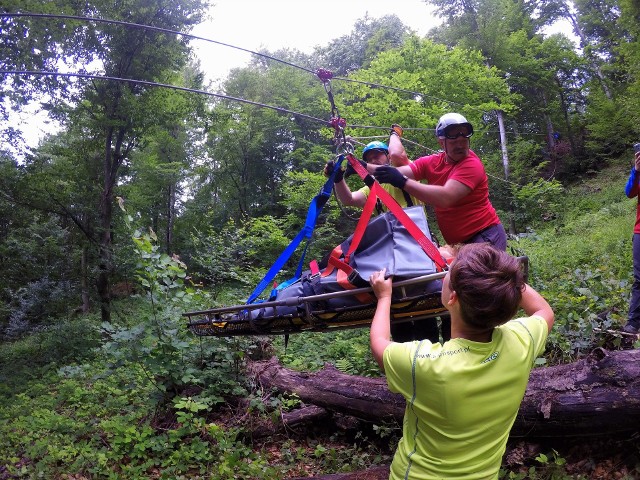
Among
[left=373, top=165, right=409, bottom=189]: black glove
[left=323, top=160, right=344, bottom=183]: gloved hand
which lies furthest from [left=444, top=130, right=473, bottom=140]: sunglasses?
[left=323, top=160, right=344, bottom=183]: gloved hand

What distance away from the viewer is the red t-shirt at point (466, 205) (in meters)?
2.91

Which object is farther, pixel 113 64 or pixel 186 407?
pixel 113 64

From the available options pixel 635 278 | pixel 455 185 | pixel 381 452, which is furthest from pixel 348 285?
pixel 635 278

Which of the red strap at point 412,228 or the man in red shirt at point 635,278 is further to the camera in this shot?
the man in red shirt at point 635,278

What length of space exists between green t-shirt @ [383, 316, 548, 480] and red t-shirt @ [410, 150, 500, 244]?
4.61 feet

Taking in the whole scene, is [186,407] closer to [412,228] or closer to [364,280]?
[364,280]

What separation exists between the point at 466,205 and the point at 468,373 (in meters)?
1.68

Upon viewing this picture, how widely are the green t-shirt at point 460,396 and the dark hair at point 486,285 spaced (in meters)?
0.13

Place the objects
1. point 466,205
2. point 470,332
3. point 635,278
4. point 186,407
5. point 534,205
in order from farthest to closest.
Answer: point 534,205
point 186,407
point 635,278
point 466,205
point 470,332

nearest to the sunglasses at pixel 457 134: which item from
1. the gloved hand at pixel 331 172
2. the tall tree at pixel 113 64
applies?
the gloved hand at pixel 331 172

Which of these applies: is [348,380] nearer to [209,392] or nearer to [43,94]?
[209,392]

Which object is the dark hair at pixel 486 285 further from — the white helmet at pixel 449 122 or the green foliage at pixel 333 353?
the green foliage at pixel 333 353

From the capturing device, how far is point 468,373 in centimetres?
159

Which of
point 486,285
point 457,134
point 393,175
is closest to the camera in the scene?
point 486,285
